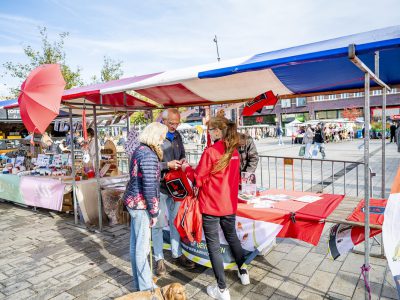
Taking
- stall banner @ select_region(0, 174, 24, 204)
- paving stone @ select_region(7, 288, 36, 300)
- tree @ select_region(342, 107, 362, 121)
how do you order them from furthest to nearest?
tree @ select_region(342, 107, 362, 121)
stall banner @ select_region(0, 174, 24, 204)
paving stone @ select_region(7, 288, 36, 300)

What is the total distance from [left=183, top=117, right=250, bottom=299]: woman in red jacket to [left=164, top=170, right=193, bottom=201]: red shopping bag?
362 millimetres

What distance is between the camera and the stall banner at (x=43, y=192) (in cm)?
600

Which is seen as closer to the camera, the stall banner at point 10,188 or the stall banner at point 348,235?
the stall banner at point 348,235

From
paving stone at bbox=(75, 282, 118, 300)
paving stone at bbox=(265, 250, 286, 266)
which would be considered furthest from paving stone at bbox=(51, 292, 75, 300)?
paving stone at bbox=(265, 250, 286, 266)

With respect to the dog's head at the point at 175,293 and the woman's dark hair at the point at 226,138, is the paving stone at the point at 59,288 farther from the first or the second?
the woman's dark hair at the point at 226,138

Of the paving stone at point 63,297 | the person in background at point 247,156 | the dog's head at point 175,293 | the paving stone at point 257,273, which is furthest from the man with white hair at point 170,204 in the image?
the dog's head at point 175,293

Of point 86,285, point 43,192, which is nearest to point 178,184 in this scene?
point 86,285

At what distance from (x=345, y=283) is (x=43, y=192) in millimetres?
5868

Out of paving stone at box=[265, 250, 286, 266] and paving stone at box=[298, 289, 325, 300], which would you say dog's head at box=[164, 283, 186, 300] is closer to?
paving stone at box=[298, 289, 325, 300]

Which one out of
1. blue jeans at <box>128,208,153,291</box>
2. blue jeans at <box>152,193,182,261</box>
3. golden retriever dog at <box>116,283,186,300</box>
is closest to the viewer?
golden retriever dog at <box>116,283,186,300</box>

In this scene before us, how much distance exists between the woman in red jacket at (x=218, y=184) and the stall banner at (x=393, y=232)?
1340 mm

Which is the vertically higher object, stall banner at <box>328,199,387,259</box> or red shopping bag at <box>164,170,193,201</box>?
red shopping bag at <box>164,170,193,201</box>

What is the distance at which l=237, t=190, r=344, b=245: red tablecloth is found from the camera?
10.1ft

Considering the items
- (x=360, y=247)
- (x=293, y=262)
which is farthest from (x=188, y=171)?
(x=360, y=247)
